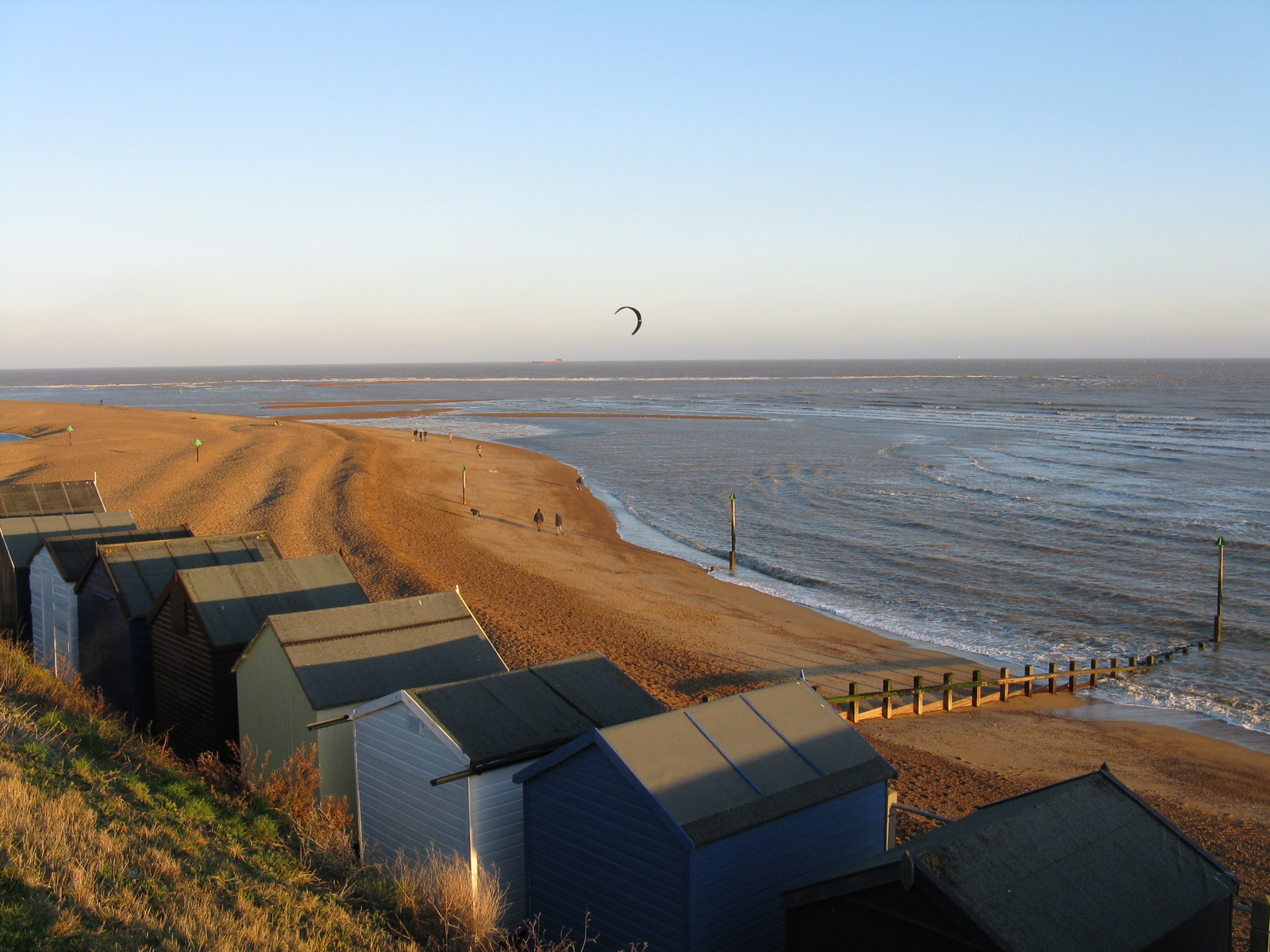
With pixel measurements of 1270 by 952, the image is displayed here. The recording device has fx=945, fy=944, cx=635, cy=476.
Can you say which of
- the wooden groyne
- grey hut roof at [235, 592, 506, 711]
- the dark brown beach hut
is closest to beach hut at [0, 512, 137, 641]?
the dark brown beach hut

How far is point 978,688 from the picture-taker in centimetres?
2078

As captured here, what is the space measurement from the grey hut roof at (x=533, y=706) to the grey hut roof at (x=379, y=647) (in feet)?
6.48

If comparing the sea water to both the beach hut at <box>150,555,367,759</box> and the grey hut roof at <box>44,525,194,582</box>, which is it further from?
the grey hut roof at <box>44,525,194,582</box>

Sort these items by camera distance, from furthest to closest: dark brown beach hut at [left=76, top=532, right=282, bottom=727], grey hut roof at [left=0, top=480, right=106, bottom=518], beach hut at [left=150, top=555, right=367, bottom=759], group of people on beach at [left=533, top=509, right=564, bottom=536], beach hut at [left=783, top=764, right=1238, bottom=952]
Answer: group of people on beach at [left=533, top=509, right=564, bottom=536], grey hut roof at [left=0, top=480, right=106, bottom=518], dark brown beach hut at [left=76, top=532, right=282, bottom=727], beach hut at [left=150, top=555, right=367, bottom=759], beach hut at [left=783, top=764, right=1238, bottom=952]

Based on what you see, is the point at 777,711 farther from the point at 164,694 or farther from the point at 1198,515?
the point at 1198,515

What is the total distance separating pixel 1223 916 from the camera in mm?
7887

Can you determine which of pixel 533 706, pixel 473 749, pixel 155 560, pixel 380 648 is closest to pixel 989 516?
pixel 380 648

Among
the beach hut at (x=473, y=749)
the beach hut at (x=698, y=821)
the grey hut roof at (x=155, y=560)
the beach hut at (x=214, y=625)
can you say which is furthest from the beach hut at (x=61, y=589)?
the beach hut at (x=698, y=821)

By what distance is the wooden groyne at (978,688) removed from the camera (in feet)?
63.0

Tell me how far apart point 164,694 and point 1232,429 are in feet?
288

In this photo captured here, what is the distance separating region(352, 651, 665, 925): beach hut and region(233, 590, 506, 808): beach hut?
0.60m

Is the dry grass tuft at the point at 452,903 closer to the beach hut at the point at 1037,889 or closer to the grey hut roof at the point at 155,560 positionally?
the beach hut at the point at 1037,889

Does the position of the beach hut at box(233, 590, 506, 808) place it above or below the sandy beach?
above

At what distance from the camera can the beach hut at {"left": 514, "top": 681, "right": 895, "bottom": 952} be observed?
827 centimetres
